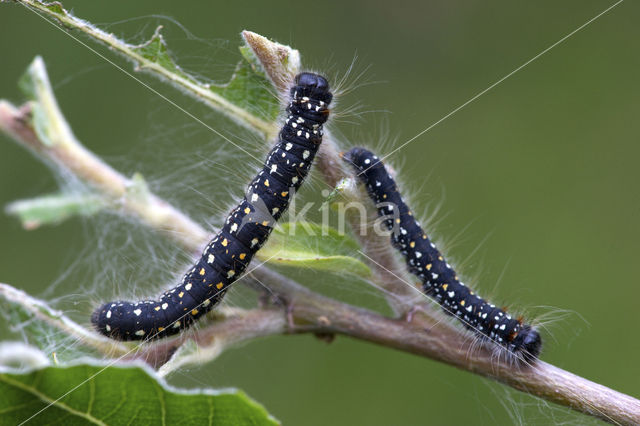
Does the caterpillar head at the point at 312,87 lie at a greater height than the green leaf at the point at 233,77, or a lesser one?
greater

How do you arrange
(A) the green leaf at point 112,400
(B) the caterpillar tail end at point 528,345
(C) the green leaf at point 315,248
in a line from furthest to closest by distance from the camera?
(B) the caterpillar tail end at point 528,345, (C) the green leaf at point 315,248, (A) the green leaf at point 112,400

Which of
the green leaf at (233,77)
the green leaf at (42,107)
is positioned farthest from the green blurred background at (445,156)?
the green leaf at (233,77)

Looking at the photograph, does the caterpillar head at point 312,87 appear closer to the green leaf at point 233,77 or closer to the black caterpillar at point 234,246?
the black caterpillar at point 234,246

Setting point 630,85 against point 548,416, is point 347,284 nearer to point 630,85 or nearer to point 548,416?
point 548,416

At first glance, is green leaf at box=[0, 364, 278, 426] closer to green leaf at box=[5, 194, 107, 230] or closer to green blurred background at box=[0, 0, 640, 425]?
green leaf at box=[5, 194, 107, 230]

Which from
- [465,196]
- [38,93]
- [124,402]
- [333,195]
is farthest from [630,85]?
[124,402]

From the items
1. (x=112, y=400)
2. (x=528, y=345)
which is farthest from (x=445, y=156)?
(x=112, y=400)

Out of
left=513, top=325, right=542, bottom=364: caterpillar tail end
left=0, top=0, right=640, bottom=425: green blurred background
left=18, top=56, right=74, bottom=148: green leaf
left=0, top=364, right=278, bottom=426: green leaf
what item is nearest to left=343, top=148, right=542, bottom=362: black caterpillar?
left=513, top=325, right=542, bottom=364: caterpillar tail end
